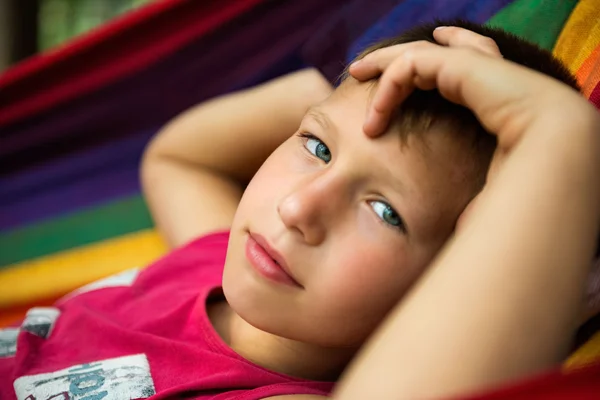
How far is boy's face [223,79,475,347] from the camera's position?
1.91 feet

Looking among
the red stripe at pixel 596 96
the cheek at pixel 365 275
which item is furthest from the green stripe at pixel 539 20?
the cheek at pixel 365 275

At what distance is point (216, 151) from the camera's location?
41.9 inches

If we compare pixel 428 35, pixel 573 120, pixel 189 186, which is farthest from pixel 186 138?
pixel 573 120

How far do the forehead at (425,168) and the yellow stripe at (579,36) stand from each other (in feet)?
0.85

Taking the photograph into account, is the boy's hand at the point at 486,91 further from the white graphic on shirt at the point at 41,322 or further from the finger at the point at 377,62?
the white graphic on shirt at the point at 41,322

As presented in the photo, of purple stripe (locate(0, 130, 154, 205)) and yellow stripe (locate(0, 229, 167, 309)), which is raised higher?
purple stripe (locate(0, 130, 154, 205))

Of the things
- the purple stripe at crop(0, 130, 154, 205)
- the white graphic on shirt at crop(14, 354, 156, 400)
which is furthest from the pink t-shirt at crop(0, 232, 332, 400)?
the purple stripe at crop(0, 130, 154, 205)

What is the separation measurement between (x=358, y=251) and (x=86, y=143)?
766 millimetres

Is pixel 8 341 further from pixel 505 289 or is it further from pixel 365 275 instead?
pixel 505 289

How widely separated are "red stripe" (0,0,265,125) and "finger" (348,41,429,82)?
583 millimetres

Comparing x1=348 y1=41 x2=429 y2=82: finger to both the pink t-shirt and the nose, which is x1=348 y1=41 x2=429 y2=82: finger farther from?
the pink t-shirt

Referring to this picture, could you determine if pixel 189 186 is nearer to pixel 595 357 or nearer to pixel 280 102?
pixel 280 102

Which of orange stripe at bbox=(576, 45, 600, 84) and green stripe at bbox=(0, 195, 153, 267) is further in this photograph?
green stripe at bbox=(0, 195, 153, 267)

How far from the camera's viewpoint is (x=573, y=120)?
52 cm
